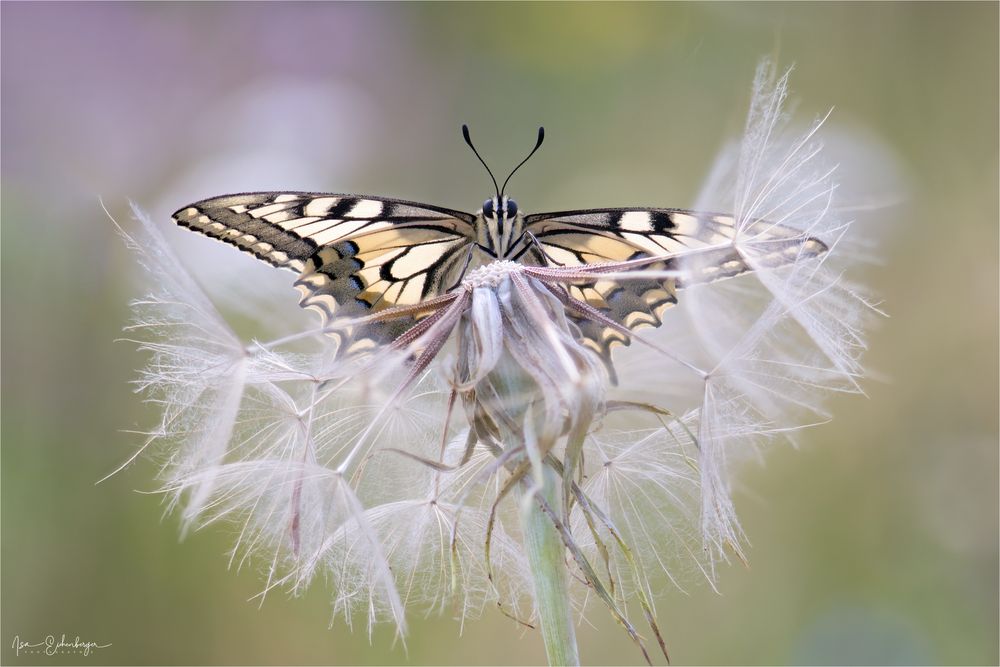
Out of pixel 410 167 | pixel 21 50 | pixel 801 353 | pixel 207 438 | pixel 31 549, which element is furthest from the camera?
pixel 410 167

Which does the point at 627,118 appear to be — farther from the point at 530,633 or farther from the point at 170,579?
the point at 170,579

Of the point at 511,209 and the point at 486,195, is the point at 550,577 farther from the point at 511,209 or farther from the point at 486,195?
the point at 486,195

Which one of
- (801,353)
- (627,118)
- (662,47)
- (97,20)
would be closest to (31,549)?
(97,20)

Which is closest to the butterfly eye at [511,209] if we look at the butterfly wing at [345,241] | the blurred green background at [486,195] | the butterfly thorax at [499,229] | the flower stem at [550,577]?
the butterfly thorax at [499,229]

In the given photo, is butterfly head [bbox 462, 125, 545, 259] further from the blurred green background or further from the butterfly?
the blurred green background

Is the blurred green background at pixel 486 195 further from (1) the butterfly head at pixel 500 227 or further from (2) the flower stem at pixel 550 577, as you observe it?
(2) the flower stem at pixel 550 577

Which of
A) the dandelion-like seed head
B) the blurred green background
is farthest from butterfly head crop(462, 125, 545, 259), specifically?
the blurred green background

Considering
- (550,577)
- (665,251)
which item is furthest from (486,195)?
(550,577)
